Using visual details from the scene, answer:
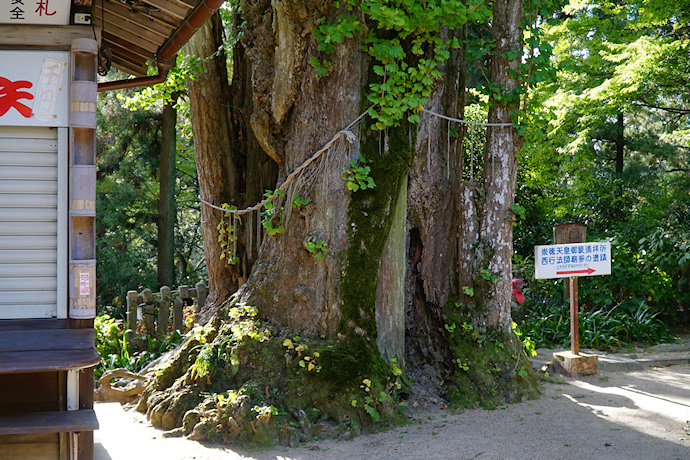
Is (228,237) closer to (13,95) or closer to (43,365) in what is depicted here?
(13,95)

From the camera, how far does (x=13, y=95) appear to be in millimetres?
3975

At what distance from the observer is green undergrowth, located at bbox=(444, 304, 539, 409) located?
6715 millimetres

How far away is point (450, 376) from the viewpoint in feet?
22.9

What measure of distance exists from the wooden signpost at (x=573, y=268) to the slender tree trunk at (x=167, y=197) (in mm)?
9070

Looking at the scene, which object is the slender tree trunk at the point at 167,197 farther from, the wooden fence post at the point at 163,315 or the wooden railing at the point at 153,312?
the wooden fence post at the point at 163,315

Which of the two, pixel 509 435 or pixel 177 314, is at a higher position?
pixel 177 314

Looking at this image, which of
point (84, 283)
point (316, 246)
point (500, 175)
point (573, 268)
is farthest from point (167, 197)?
point (84, 283)

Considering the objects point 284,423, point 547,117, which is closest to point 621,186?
point 547,117

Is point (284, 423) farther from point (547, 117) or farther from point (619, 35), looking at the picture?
point (619, 35)

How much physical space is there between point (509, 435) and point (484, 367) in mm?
1178

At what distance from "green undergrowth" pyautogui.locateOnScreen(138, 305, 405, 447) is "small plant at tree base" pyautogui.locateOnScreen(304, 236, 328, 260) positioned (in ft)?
2.76

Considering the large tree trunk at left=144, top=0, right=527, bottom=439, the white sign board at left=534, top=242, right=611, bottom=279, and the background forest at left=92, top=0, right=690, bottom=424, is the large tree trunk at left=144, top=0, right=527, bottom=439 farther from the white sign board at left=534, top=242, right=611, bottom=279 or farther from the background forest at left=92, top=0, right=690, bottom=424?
the white sign board at left=534, top=242, right=611, bottom=279

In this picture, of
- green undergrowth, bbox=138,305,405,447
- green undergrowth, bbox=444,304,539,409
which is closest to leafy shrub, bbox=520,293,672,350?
green undergrowth, bbox=444,304,539,409

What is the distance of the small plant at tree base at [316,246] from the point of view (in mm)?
6266
